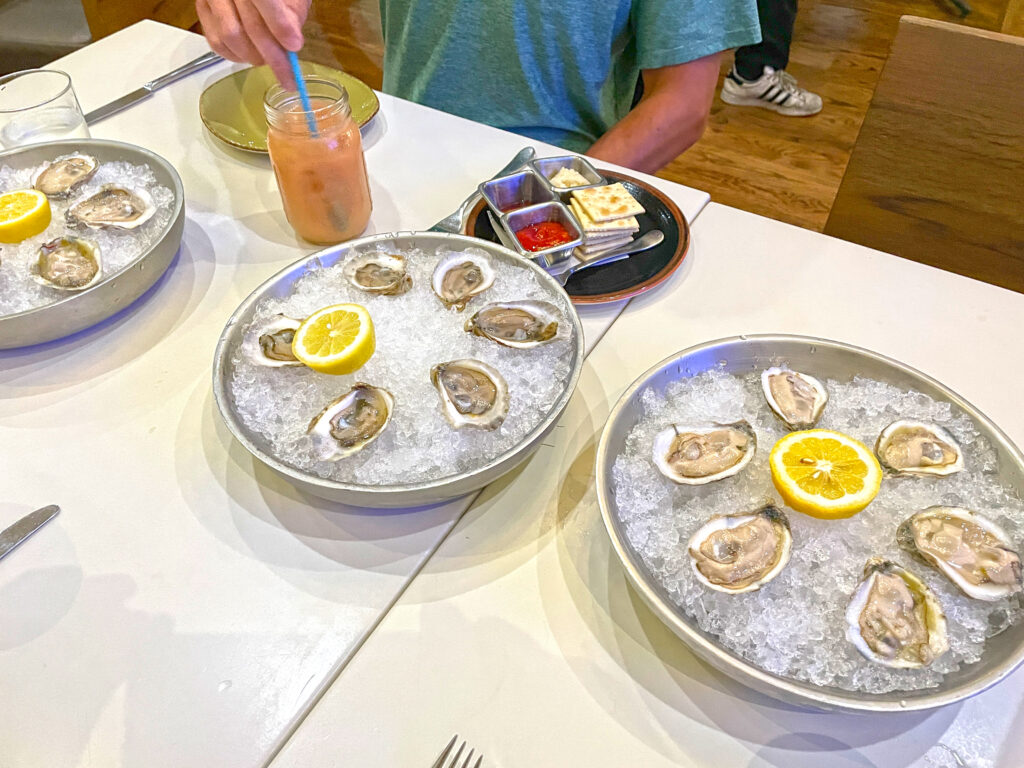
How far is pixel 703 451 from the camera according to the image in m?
0.78

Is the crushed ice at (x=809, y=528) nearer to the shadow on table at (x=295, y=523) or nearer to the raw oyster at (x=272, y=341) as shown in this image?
the shadow on table at (x=295, y=523)

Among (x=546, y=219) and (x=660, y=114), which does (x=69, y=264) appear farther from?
(x=660, y=114)

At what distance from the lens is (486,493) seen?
876 mm

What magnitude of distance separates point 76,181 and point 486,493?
891 mm

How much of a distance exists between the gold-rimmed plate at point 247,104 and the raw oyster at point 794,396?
1.00m

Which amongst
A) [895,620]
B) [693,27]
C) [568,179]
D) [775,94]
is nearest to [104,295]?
[568,179]

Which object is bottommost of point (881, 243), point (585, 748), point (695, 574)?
point (881, 243)

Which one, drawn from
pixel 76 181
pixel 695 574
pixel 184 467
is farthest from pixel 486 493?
pixel 76 181

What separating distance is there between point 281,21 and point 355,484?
75 centimetres

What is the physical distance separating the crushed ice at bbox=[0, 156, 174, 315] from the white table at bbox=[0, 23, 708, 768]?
8 cm

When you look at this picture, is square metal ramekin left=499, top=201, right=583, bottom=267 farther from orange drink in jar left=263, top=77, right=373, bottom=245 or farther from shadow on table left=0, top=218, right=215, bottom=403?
shadow on table left=0, top=218, right=215, bottom=403

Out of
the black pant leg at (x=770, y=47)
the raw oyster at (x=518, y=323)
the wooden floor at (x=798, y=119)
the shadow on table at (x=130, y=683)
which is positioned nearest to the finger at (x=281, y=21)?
the raw oyster at (x=518, y=323)

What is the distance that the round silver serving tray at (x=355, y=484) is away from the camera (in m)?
0.75

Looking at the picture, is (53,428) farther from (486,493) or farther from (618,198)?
(618,198)
